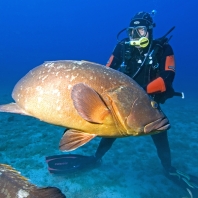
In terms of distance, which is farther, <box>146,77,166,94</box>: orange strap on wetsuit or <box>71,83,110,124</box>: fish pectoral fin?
<box>146,77,166,94</box>: orange strap on wetsuit

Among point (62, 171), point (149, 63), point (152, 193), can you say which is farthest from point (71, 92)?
point (152, 193)

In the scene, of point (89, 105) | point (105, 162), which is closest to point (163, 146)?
point (105, 162)

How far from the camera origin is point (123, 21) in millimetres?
154125

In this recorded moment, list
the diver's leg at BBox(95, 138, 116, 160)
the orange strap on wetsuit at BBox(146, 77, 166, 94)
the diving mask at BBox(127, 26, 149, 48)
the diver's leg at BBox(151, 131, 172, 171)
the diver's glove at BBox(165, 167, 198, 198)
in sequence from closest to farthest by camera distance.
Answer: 1. the orange strap on wetsuit at BBox(146, 77, 166, 94)
2. the diving mask at BBox(127, 26, 149, 48)
3. the diver's leg at BBox(151, 131, 172, 171)
4. the diver's glove at BBox(165, 167, 198, 198)
5. the diver's leg at BBox(95, 138, 116, 160)

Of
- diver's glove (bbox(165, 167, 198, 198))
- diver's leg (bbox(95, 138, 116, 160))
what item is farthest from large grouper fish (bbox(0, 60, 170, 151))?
diver's glove (bbox(165, 167, 198, 198))

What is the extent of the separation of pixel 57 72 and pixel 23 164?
5.05m

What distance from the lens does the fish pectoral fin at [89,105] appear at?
1.72m

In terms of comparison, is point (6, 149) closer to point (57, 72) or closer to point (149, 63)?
point (149, 63)

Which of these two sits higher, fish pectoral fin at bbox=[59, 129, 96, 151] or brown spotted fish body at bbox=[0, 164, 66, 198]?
fish pectoral fin at bbox=[59, 129, 96, 151]

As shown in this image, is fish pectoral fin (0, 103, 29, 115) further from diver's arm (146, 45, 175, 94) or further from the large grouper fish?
diver's arm (146, 45, 175, 94)

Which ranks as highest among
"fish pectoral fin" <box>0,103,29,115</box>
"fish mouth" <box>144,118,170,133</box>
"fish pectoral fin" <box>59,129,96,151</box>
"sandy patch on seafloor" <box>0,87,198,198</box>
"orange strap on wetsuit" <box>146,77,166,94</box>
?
"orange strap on wetsuit" <box>146,77,166,94</box>

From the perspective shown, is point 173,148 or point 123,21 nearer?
point 173,148

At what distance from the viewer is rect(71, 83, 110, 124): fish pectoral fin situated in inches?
67.7

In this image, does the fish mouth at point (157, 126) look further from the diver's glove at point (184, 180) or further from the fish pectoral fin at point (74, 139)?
the diver's glove at point (184, 180)
